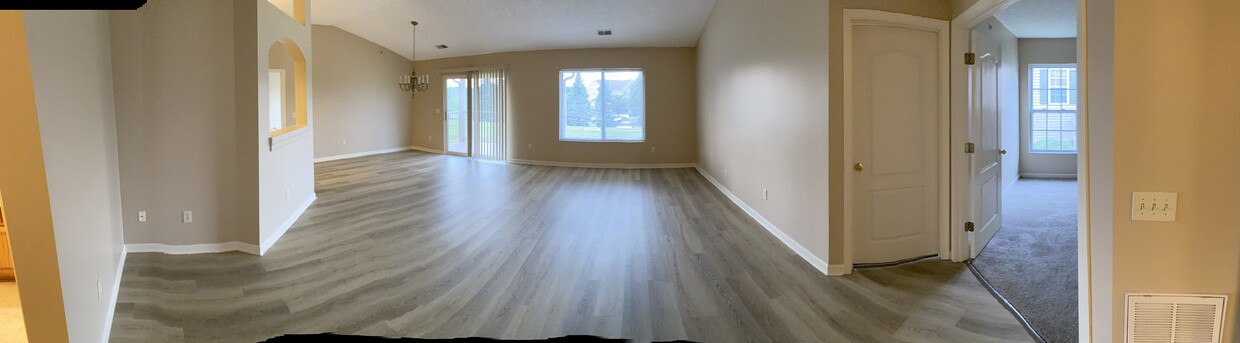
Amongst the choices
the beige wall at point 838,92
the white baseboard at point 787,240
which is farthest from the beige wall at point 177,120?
the beige wall at point 838,92

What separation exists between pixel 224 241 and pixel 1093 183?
5.24 metres

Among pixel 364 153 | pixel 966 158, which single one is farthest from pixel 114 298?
pixel 364 153

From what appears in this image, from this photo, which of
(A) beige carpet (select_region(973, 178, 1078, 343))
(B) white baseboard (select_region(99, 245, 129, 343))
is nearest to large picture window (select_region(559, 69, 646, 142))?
(A) beige carpet (select_region(973, 178, 1078, 343))

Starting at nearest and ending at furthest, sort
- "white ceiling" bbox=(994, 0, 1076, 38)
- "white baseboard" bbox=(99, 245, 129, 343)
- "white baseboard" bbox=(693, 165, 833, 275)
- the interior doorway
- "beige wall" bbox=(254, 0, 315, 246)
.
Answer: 1. "white baseboard" bbox=(99, 245, 129, 343)
2. the interior doorway
3. "white baseboard" bbox=(693, 165, 833, 275)
4. "beige wall" bbox=(254, 0, 315, 246)
5. "white ceiling" bbox=(994, 0, 1076, 38)

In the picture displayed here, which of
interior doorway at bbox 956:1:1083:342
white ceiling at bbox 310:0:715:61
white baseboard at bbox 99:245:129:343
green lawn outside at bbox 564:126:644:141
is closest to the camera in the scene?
white baseboard at bbox 99:245:129:343

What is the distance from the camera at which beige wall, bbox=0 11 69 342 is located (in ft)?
5.04

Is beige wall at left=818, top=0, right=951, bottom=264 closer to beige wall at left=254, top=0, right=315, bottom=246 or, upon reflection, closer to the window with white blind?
beige wall at left=254, top=0, right=315, bottom=246

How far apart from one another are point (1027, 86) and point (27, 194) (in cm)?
1110

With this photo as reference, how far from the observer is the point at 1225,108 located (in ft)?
5.73

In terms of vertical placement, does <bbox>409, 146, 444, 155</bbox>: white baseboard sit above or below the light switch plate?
above

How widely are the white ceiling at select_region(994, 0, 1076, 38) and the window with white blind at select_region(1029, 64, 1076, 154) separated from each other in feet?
1.96

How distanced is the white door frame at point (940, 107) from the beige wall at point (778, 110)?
112mm

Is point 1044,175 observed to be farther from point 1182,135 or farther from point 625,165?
point 1182,135

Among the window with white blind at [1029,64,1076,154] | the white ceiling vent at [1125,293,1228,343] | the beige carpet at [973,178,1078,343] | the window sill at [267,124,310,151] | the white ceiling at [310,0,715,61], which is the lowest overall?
the beige carpet at [973,178,1078,343]
